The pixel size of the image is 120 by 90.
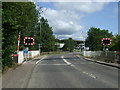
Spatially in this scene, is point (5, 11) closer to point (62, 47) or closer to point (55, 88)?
point (55, 88)

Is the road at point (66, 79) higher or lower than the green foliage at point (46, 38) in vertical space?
lower

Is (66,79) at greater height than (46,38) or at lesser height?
lesser

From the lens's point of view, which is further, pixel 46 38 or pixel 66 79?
pixel 46 38

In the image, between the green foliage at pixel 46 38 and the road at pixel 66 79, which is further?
the green foliage at pixel 46 38

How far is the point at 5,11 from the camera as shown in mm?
14945

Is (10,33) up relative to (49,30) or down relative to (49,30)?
down

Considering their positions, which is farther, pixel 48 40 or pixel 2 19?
pixel 48 40

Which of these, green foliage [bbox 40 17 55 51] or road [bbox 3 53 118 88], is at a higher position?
green foliage [bbox 40 17 55 51]

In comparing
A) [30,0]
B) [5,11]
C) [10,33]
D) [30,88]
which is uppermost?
[30,0]

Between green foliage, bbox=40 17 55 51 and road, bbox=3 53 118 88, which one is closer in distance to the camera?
road, bbox=3 53 118 88

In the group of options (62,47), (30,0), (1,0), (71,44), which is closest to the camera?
(1,0)

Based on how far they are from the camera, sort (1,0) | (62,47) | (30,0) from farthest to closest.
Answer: (62,47) → (30,0) → (1,0)

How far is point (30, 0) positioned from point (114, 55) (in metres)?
13.4

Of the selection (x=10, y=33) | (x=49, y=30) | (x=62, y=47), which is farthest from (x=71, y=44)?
(x=10, y=33)
